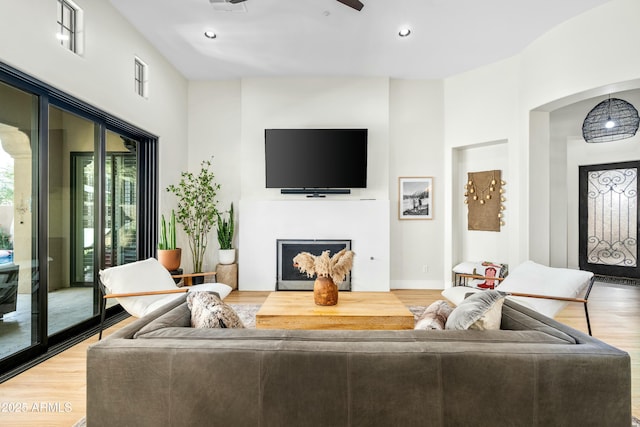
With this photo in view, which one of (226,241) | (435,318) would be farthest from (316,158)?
(435,318)

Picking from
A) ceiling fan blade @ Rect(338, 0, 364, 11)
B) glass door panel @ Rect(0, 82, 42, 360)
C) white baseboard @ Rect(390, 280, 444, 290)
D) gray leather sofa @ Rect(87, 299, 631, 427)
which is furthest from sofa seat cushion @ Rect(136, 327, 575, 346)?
white baseboard @ Rect(390, 280, 444, 290)

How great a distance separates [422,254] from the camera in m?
5.33

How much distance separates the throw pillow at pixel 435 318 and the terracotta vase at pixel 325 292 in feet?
3.28

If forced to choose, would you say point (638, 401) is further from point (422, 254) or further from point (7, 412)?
point (7, 412)

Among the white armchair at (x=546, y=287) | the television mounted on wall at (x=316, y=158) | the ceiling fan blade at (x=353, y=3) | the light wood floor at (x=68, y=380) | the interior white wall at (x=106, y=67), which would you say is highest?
the ceiling fan blade at (x=353, y=3)

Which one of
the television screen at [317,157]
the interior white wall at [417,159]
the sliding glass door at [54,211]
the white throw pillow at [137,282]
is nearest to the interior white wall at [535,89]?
the interior white wall at [417,159]

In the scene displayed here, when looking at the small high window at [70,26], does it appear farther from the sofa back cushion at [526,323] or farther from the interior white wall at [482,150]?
the interior white wall at [482,150]

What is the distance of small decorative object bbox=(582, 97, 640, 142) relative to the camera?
3561 millimetres

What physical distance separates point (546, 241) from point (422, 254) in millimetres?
1665

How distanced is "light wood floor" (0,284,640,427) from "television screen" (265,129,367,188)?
2.83 meters

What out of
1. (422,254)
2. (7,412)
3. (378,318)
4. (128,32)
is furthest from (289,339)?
(422,254)

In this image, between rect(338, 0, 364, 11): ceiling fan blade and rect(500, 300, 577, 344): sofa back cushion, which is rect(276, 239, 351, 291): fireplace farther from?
rect(500, 300, 577, 344): sofa back cushion

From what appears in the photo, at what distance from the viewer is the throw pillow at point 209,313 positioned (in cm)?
161

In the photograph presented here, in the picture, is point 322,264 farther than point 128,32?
No
